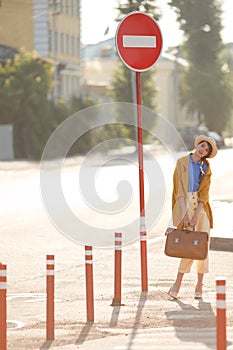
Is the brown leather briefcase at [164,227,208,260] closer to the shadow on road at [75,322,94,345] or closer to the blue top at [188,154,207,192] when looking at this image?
the blue top at [188,154,207,192]

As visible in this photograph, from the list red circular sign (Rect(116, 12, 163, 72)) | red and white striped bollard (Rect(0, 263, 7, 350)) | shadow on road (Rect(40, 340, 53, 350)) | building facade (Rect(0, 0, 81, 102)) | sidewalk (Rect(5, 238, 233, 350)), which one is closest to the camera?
red and white striped bollard (Rect(0, 263, 7, 350))

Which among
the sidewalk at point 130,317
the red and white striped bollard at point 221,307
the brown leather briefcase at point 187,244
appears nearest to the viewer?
the red and white striped bollard at point 221,307

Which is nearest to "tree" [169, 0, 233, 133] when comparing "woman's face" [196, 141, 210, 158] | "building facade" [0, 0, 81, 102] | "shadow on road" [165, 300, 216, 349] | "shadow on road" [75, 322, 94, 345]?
"building facade" [0, 0, 81, 102]

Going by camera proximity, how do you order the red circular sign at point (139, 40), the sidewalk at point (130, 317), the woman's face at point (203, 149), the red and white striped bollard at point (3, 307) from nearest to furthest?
the red and white striped bollard at point (3, 307)
the sidewalk at point (130, 317)
the woman's face at point (203, 149)
the red circular sign at point (139, 40)

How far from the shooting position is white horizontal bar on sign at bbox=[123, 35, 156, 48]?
12242 millimetres

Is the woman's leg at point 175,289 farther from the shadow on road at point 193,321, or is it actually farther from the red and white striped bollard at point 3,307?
the red and white striped bollard at point 3,307

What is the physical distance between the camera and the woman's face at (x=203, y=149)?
11.2 m

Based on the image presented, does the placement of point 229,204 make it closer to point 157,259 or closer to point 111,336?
point 157,259

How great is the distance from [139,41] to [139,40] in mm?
10

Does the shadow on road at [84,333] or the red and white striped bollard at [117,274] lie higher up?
the red and white striped bollard at [117,274]

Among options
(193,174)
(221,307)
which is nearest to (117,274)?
(193,174)

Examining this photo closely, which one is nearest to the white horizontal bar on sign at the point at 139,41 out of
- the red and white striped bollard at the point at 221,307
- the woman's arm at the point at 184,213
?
the woman's arm at the point at 184,213

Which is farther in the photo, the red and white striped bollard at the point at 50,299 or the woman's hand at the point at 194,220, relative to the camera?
the woman's hand at the point at 194,220

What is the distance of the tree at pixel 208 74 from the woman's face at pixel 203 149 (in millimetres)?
78256
